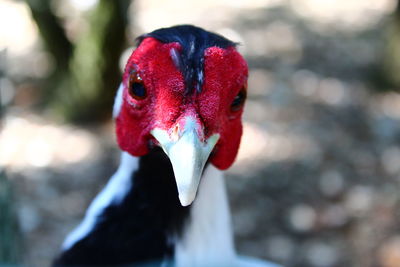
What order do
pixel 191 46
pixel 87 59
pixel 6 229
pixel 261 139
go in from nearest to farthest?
pixel 191 46
pixel 6 229
pixel 87 59
pixel 261 139

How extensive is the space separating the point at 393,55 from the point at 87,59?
2395mm

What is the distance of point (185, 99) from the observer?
132 centimetres

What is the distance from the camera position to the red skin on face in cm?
133

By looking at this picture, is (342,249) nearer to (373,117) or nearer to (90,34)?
(373,117)

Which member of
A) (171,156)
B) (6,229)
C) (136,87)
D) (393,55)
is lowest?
(6,229)

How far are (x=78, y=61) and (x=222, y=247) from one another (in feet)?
8.48

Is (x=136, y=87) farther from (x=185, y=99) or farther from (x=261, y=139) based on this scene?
(x=261, y=139)

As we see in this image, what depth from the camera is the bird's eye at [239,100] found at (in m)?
1.48

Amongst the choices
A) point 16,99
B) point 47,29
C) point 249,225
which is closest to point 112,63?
point 47,29

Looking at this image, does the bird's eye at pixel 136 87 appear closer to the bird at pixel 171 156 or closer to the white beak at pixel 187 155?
the bird at pixel 171 156

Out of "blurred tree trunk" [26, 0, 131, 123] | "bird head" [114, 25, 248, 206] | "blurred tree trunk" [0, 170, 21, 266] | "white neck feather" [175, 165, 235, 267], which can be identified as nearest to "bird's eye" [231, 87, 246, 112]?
"bird head" [114, 25, 248, 206]

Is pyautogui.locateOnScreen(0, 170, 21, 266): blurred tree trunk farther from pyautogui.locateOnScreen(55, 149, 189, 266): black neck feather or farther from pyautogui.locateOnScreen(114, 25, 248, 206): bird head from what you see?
pyautogui.locateOnScreen(114, 25, 248, 206): bird head

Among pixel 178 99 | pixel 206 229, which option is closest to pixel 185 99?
pixel 178 99

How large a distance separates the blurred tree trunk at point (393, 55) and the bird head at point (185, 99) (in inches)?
130
